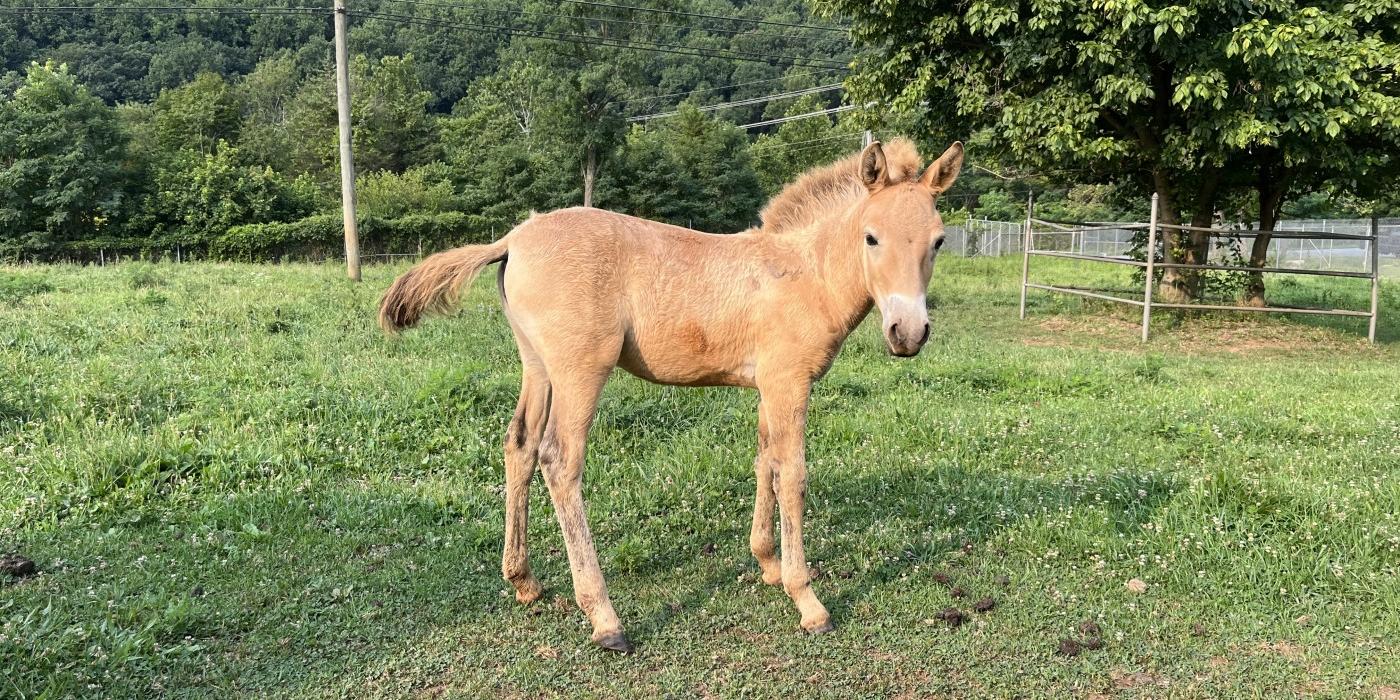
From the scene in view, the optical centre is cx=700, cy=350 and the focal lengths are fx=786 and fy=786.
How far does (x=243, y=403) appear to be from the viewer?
19.6ft

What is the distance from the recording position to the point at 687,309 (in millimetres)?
3557

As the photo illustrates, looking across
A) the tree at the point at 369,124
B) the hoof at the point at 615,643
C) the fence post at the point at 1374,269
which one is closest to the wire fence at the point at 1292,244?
the fence post at the point at 1374,269

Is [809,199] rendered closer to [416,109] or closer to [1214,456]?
[1214,456]

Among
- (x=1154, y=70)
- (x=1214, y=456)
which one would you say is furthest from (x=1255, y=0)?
(x=1214, y=456)

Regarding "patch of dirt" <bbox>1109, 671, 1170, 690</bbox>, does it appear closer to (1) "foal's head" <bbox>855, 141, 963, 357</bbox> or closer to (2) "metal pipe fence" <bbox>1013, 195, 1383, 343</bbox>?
(1) "foal's head" <bbox>855, 141, 963, 357</bbox>

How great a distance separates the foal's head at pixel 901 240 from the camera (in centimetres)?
302

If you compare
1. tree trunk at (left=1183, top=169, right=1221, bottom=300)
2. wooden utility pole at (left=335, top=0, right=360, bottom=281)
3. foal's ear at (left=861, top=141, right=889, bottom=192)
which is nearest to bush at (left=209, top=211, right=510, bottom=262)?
wooden utility pole at (left=335, top=0, right=360, bottom=281)

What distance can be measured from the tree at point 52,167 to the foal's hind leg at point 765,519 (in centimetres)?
3442

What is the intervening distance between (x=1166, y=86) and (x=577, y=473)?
1249cm

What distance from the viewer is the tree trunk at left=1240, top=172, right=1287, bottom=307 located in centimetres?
1357

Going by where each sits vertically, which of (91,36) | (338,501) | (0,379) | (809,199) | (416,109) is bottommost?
(338,501)

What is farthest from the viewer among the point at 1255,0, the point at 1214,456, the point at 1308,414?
the point at 1255,0

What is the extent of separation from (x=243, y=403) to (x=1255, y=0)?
1238 cm

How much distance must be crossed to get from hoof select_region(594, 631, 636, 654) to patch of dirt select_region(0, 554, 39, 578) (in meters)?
2.70
